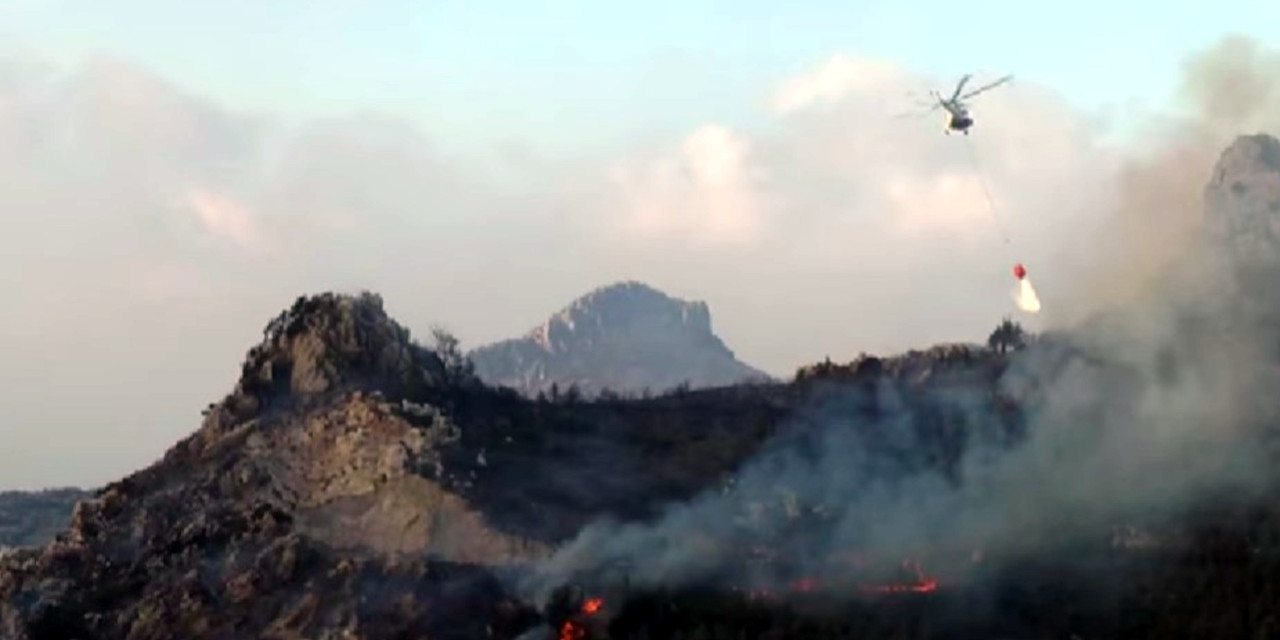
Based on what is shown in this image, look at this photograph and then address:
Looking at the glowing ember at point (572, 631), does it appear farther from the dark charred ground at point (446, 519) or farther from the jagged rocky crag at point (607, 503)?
the dark charred ground at point (446, 519)

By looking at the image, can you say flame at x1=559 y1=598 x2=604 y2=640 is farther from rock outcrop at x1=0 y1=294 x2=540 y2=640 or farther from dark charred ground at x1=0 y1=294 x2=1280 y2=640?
rock outcrop at x1=0 y1=294 x2=540 y2=640

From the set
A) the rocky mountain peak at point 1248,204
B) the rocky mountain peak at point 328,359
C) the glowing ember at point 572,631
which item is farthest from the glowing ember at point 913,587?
the rocky mountain peak at point 1248,204

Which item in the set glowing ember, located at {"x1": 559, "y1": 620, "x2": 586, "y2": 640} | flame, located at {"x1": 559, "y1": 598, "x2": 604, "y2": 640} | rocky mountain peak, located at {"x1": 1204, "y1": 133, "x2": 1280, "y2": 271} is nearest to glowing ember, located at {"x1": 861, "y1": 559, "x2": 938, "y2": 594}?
flame, located at {"x1": 559, "y1": 598, "x2": 604, "y2": 640}

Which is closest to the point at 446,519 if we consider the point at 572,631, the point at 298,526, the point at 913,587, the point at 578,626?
the point at 298,526

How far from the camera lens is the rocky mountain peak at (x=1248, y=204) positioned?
5822 inches

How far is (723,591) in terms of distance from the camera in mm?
93375

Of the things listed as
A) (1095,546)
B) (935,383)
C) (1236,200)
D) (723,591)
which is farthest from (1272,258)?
(723,591)

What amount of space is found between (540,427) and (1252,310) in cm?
5596

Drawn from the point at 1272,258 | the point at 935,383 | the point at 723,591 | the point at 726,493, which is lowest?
the point at 723,591

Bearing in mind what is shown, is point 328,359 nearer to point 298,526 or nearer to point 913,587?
point 298,526

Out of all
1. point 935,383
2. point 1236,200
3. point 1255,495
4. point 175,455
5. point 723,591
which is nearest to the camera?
point 723,591

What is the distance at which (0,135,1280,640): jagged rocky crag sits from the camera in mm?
93375

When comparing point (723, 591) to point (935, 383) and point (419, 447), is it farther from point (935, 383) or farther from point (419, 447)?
point (935, 383)

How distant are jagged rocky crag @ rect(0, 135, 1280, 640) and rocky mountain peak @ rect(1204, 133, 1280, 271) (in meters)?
18.2
